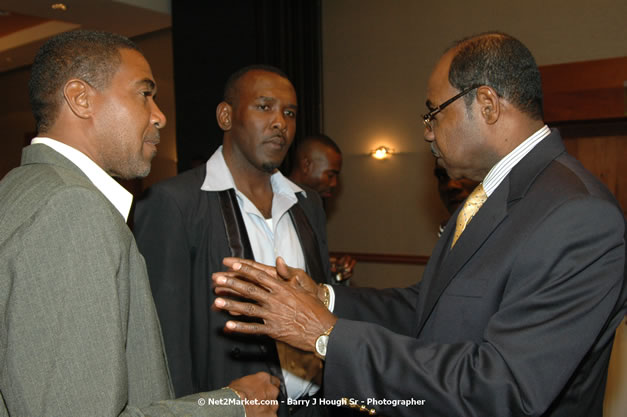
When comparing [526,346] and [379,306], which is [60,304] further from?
[379,306]

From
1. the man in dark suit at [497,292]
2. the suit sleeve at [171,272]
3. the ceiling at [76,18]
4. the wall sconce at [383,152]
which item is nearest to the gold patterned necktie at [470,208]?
the man in dark suit at [497,292]

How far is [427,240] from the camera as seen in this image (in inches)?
232

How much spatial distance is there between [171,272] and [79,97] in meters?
0.75

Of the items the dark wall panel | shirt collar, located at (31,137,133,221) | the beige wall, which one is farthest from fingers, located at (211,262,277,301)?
the beige wall

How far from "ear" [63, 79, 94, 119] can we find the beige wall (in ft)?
16.0

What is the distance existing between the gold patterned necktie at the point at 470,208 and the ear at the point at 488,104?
0.25 metres

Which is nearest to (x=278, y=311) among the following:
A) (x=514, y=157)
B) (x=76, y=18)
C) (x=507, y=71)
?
(x=514, y=157)

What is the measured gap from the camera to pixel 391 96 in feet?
20.3

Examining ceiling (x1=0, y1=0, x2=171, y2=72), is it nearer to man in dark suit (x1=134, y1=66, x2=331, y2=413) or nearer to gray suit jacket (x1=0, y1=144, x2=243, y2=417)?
man in dark suit (x1=134, y1=66, x2=331, y2=413)

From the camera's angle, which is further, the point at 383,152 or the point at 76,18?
the point at 383,152

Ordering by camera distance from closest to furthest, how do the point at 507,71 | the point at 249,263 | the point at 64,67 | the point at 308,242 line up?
the point at 64,67 < the point at 249,263 < the point at 507,71 < the point at 308,242

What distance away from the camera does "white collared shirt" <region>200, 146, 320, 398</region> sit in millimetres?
2066

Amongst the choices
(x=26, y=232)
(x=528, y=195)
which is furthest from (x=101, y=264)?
(x=528, y=195)

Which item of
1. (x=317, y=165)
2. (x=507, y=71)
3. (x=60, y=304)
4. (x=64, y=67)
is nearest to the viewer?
(x=60, y=304)
